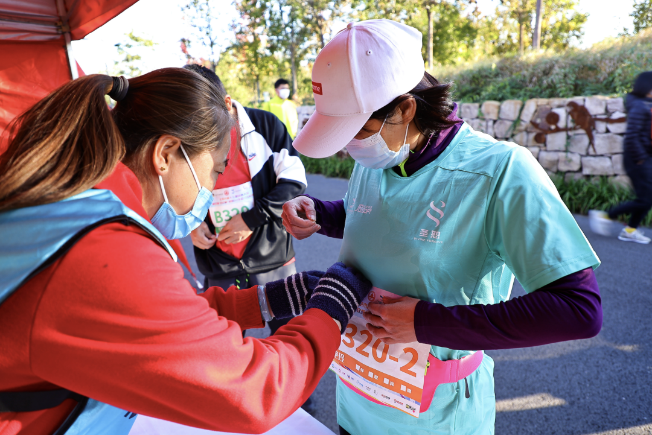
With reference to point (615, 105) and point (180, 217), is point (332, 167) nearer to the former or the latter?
point (615, 105)

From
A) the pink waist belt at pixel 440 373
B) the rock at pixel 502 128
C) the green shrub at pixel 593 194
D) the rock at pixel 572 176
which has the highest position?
the pink waist belt at pixel 440 373

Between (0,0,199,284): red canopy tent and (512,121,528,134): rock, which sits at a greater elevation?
→ (0,0,199,284): red canopy tent

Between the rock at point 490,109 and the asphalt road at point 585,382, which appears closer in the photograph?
the asphalt road at point 585,382

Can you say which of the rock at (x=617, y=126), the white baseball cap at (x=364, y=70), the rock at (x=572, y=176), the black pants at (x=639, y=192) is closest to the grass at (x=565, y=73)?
the rock at (x=617, y=126)

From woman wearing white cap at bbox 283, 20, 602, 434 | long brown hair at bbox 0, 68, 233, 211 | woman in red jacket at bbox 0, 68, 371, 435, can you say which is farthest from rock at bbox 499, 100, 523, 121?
woman in red jacket at bbox 0, 68, 371, 435

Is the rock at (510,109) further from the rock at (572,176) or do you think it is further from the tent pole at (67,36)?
the tent pole at (67,36)

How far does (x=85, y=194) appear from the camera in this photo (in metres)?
0.76

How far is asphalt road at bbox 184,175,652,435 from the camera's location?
2533 millimetres

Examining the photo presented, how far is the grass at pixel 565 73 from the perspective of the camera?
7.48 metres

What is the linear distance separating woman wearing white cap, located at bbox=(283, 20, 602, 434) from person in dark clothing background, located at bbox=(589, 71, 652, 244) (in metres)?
5.21

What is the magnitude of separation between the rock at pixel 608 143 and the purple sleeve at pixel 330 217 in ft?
22.2

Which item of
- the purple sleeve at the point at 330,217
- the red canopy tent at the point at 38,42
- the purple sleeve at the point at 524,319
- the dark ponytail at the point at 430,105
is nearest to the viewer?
the purple sleeve at the point at 524,319

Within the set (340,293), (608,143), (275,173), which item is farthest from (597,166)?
(340,293)

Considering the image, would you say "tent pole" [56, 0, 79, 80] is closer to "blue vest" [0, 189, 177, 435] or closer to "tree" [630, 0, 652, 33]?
"blue vest" [0, 189, 177, 435]
